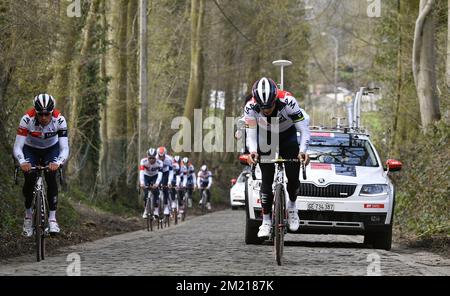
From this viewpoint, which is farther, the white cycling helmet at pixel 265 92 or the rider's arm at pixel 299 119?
the rider's arm at pixel 299 119

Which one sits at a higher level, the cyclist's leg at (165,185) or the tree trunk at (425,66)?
the tree trunk at (425,66)

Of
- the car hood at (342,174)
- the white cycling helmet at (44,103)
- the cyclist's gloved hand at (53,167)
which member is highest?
the white cycling helmet at (44,103)

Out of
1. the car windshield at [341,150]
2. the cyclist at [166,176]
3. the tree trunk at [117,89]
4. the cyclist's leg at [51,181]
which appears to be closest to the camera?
the cyclist's leg at [51,181]

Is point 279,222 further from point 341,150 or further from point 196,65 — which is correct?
point 196,65

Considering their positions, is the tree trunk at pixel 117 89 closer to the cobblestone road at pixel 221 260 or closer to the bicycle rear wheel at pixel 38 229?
the cobblestone road at pixel 221 260

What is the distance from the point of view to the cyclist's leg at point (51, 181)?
1312 cm

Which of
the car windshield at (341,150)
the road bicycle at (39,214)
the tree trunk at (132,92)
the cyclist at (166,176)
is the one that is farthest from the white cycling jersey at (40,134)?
the tree trunk at (132,92)

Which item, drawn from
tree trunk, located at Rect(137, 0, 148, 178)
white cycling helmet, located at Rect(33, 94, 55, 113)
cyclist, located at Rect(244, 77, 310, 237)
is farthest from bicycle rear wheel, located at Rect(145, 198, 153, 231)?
cyclist, located at Rect(244, 77, 310, 237)

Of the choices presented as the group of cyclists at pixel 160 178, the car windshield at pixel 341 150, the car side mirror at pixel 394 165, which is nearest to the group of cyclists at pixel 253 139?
the car side mirror at pixel 394 165

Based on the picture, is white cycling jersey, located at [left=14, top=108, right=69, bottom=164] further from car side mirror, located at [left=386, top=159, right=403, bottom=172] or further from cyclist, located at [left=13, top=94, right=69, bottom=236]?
car side mirror, located at [left=386, top=159, right=403, bottom=172]

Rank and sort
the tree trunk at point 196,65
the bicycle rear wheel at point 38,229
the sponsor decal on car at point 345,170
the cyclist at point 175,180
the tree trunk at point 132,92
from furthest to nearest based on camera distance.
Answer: the tree trunk at point 196,65 < the tree trunk at point 132,92 < the cyclist at point 175,180 < the sponsor decal on car at point 345,170 < the bicycle rear wheel at point 38,229

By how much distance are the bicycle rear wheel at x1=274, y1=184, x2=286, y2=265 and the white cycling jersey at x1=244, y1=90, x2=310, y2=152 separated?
0.59m

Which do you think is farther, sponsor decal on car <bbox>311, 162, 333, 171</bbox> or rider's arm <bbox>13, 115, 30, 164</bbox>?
sponsor decal on car <bbox>311, 162, 333, 171</bbox>

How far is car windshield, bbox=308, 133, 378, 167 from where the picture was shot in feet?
52.3
